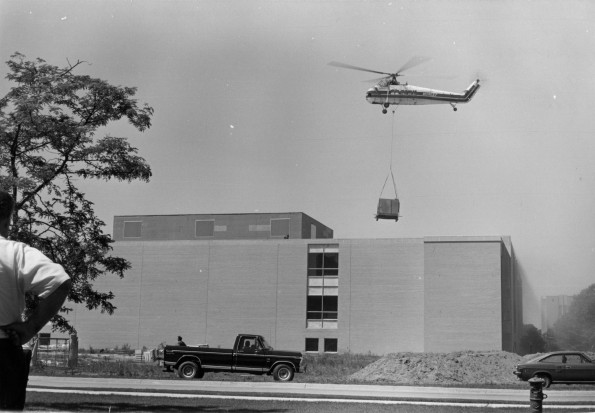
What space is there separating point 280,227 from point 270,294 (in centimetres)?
704

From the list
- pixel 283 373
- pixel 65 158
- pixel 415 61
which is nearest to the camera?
pixel 65 158

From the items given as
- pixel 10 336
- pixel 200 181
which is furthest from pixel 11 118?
pixel 200 181

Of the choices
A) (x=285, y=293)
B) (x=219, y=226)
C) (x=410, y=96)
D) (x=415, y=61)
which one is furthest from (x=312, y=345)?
(x=415, y=61)

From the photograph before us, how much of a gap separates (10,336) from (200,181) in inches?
989

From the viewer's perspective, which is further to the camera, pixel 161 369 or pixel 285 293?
pixel 285 293

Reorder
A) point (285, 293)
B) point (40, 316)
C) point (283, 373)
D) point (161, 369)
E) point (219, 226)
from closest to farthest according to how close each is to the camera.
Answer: point (40, 316) < point (283, 373) < point (161, 369) < point (285, 293) < point (219, 226)

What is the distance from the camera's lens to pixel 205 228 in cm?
6506

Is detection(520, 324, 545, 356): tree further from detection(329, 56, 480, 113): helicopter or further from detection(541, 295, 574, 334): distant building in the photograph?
detection(329, 56, 480, 113): helicopter

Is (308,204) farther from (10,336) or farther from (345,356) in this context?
(10,336)

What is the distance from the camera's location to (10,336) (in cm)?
348

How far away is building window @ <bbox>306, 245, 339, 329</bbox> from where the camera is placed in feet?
192

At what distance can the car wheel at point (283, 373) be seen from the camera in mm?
27891

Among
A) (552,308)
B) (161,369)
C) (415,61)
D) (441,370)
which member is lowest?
(161,369)

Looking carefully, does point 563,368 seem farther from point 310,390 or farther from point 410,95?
point 410,95
